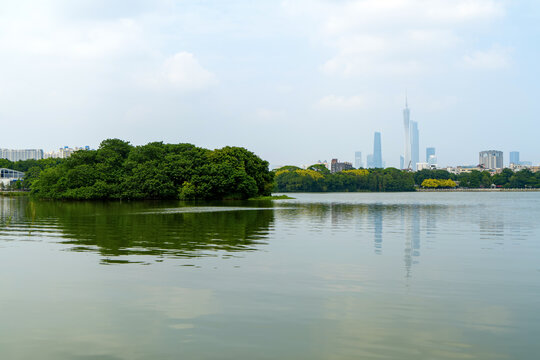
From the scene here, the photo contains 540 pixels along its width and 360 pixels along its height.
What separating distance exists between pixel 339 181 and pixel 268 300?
16228 centimetres

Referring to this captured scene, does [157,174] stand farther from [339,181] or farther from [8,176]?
[339,181]

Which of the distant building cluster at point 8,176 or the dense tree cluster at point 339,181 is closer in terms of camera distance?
the distant building cluster at point 8,176

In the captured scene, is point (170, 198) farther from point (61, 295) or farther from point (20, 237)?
point (61, 295)

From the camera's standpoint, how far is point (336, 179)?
170 metres

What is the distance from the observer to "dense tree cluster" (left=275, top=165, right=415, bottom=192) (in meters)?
163

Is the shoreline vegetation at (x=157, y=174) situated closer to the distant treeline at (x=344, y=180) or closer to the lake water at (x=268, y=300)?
the lake water at (x=268, y=300)

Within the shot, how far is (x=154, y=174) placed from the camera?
251ft

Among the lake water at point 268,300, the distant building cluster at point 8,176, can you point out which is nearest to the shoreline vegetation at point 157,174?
the lake water at point 268,300

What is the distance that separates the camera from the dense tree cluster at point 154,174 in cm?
7600

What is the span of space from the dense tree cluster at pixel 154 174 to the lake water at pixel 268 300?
186 feet

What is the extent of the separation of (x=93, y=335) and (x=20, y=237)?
17.3 metres

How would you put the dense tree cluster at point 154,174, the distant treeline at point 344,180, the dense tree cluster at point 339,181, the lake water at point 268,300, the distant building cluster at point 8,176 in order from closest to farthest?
the lake water at point 268,300
the dense tree cluster at point 154,174
the distant building cluster at point 8,176
the dense tree cluster at point 339,181
the distant treeline at point 344,180

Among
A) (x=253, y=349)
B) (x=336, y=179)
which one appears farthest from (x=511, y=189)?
(x=253, y=349)

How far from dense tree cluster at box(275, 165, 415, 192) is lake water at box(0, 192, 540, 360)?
13863 centimetres
